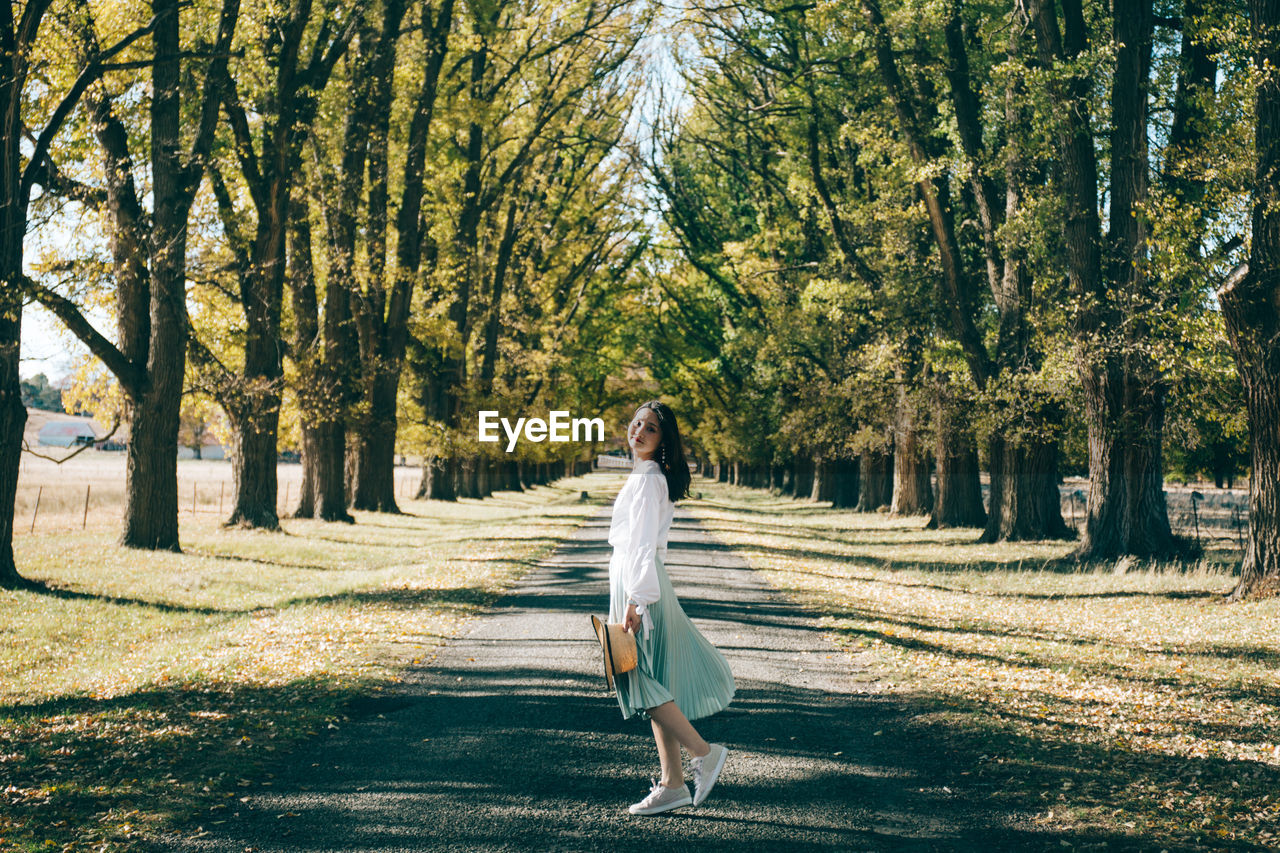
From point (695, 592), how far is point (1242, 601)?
7067 millimetres

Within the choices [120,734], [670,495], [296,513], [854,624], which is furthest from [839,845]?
[296,513]

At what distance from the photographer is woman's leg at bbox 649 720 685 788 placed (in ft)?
17.4

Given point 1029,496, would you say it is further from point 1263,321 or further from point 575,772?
point 575,772

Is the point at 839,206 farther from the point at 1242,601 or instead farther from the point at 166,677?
the point at 166,677

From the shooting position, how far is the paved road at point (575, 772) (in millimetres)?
4863

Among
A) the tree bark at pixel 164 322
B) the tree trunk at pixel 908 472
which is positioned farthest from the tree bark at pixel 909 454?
the tree bark at pixel 164 322

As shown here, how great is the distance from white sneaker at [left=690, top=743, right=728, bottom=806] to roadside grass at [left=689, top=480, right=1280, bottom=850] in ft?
4.55

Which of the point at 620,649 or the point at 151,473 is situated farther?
the point at 151,473

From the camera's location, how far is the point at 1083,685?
865cm

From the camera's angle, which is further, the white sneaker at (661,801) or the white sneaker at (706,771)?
the white sneaker at (706,771)

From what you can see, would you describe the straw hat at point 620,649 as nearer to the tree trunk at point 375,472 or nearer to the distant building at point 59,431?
the tree trunk at point 375,472

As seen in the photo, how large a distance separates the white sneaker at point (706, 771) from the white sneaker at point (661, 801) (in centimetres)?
7

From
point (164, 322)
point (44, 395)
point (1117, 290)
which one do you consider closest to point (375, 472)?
point (164, 322)

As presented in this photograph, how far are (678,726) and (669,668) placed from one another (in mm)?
299
